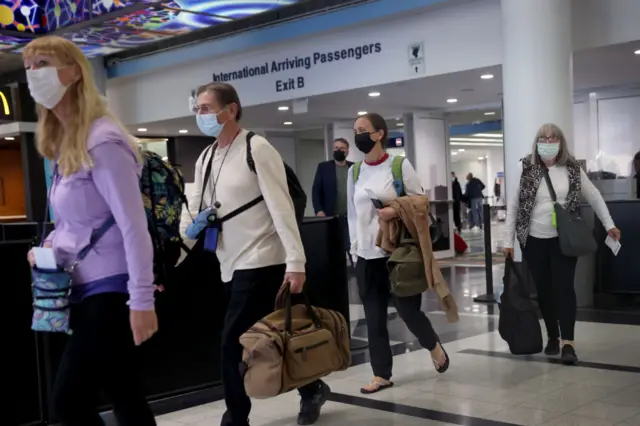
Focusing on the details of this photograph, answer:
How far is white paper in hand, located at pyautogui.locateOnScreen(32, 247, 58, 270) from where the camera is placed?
2188 millimetres

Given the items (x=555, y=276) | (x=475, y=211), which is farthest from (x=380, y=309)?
(x=475, y=211)

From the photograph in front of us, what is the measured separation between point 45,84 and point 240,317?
4.53 ft

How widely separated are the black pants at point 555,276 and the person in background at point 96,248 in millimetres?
3446

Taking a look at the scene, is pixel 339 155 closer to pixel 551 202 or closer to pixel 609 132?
pixel 551 202

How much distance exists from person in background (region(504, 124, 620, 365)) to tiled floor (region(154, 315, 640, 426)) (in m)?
0.39

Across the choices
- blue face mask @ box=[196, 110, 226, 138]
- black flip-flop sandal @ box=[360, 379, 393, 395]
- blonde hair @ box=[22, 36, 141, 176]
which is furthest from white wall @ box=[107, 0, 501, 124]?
blonde hair @ box=[22, 36, 141, 176]

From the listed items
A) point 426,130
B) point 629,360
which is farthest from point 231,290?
point 426,130

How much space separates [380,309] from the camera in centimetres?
433

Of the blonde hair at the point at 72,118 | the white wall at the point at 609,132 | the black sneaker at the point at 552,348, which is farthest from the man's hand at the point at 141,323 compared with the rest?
the white wall at the point at 609,132

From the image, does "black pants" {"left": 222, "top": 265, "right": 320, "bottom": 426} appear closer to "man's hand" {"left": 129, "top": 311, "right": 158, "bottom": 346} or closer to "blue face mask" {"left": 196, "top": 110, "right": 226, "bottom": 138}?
"blue face mask" {"left": 196, "top": 110, "right": 226, "bottom": 138}

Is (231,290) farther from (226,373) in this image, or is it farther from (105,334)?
(105,334)

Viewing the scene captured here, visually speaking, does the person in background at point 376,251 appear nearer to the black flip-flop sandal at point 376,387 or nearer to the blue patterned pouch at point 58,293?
the black flip-flop sandal at point 376,387

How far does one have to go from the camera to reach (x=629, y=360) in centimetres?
495

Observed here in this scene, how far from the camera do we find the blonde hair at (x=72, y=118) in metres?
2.17
